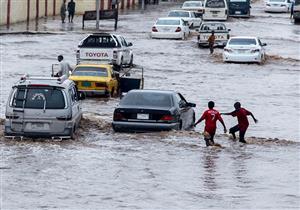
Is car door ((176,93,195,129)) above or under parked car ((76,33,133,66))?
above

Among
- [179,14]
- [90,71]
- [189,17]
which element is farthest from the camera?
[179,14]

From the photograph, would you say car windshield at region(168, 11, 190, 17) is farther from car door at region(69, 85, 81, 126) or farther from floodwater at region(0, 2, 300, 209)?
car door at region(69, 85, 81, 126)

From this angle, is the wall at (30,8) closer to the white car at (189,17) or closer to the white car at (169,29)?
the white car at (189,17)

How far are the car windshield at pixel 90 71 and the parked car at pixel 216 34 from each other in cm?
2123

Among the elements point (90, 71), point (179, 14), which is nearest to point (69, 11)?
point (179, 14)

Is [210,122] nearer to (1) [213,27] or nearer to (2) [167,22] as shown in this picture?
(1) [213,27]

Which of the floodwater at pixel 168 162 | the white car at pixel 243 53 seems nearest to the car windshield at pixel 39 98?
the floodwater at pixel 168 162

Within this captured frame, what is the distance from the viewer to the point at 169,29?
61750 millimetres

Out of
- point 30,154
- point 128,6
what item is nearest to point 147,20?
point 128,6

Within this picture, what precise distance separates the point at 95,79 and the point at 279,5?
179 ft

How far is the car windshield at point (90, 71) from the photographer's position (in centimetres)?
3684

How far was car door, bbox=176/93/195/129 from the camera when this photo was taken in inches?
1127

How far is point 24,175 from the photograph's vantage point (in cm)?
2205

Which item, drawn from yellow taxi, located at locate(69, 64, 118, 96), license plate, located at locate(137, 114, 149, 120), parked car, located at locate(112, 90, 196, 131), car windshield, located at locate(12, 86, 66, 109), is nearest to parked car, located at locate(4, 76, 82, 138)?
car windshield, located at locate(12, 86, 66, 109)
